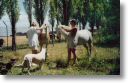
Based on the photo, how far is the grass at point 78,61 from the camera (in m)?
2.44

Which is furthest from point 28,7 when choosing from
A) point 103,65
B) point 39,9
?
point 103,65

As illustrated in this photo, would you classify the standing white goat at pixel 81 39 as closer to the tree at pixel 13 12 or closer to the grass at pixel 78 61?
the grass at pixel 78 61

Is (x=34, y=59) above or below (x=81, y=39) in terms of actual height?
below

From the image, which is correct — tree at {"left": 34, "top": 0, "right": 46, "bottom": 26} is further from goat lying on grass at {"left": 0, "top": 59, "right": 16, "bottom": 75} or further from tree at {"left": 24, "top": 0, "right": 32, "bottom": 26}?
goat lying on grass at {"left": 0, "top": 59, "right": 16, "bottom": 75}

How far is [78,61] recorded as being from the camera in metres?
2.49

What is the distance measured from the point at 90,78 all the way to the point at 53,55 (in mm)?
316

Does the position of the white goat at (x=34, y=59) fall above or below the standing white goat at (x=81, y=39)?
below

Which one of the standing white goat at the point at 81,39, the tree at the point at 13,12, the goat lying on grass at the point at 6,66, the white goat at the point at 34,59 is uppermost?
the tree at the point at 13,12

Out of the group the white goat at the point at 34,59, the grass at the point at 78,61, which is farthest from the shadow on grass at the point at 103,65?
the white goat at the point at 34,59

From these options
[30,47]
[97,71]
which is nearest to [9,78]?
[30,47]

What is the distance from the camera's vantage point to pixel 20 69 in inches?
97.9

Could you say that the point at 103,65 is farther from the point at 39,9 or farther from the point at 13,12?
the point at 13,12

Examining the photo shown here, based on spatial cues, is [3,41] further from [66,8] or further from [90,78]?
[90,78]

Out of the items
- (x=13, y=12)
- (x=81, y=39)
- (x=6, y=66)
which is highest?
(x=13, y=12)
